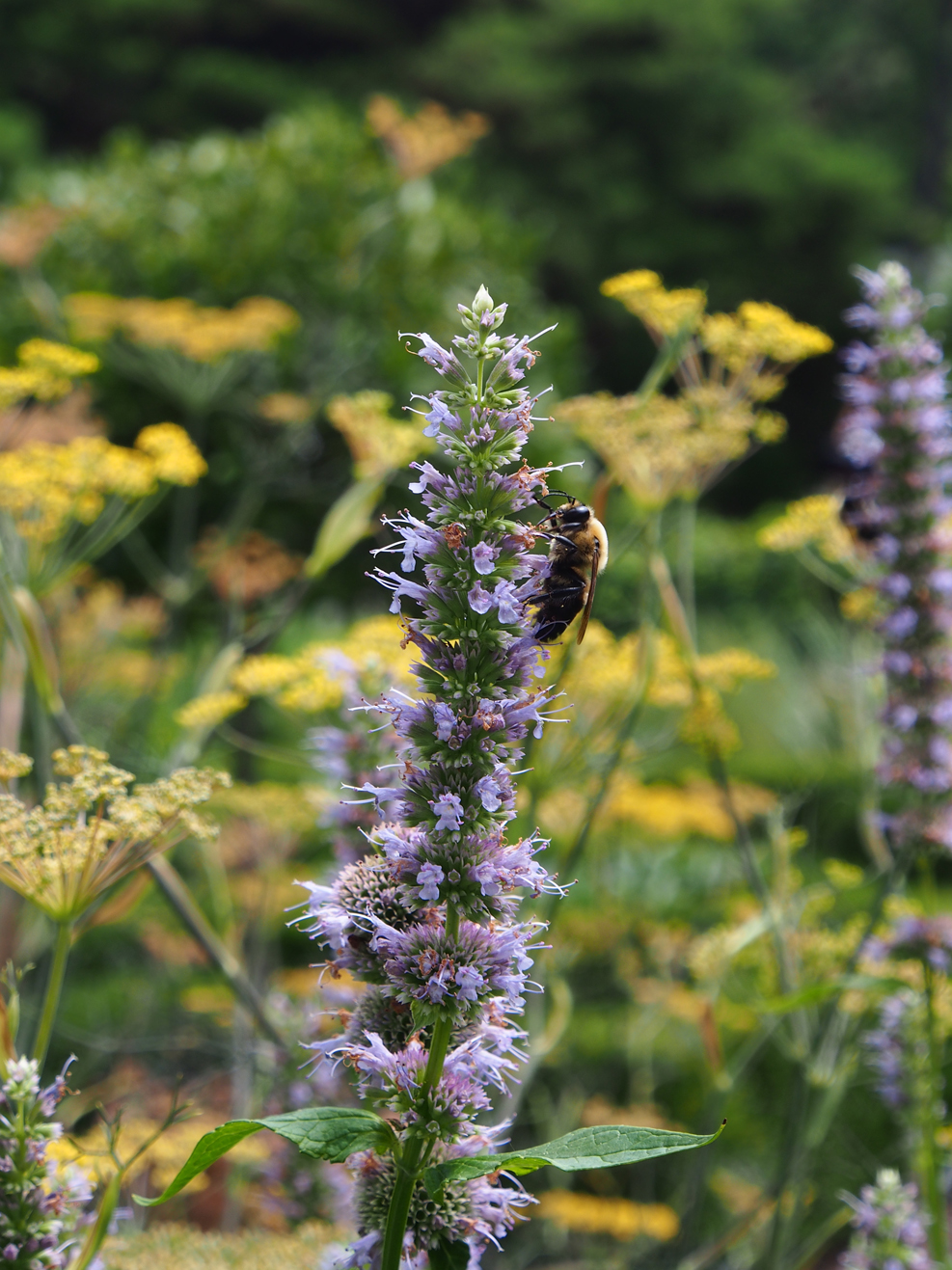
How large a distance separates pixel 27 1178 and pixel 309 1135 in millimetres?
469

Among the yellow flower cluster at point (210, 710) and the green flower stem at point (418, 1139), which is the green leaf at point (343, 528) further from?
the green flower stem at point (418, 1139)

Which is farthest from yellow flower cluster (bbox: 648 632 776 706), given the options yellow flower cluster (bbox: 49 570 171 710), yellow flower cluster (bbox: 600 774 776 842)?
yellow flower cluster (bbox: 49 570 171 710)

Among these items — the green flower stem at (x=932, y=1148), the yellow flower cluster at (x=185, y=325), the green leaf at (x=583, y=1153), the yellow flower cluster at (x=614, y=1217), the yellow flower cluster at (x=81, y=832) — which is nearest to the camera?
the green leaf at (x=583, y=1153)

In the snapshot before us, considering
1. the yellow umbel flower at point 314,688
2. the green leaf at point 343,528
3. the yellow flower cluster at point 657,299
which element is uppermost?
the yellow flower cluster at point 657,299

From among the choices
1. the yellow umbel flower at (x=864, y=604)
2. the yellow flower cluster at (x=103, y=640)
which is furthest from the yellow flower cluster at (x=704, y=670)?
the yellow flower cluster at (x=103, y=640)

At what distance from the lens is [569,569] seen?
7.02 feet

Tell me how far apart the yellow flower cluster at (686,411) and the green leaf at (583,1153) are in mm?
2020

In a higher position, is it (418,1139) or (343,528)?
(343,528)

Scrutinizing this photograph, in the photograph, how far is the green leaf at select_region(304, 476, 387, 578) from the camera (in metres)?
3.56

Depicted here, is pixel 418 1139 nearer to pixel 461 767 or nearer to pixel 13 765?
pixel 461 767

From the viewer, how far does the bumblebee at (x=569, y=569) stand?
2.08 metres

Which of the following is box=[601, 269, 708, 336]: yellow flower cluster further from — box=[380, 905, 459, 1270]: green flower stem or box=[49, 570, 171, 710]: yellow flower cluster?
box=[49, 570, 171, 710]: yellow flower cluster

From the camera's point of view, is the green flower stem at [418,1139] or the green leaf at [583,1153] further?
the green flower stem at [418,1139]

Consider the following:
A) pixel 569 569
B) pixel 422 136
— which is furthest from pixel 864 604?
pixel 422 136
